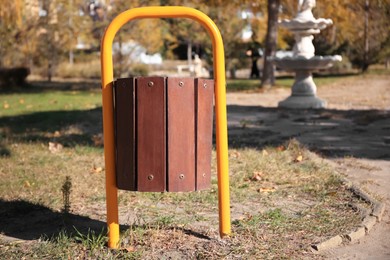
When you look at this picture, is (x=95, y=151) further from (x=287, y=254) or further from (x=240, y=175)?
(x=287, y=254)

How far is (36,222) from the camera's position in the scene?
4086mm

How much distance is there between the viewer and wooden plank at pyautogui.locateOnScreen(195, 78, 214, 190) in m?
3.31

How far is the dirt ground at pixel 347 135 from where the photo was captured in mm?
3674

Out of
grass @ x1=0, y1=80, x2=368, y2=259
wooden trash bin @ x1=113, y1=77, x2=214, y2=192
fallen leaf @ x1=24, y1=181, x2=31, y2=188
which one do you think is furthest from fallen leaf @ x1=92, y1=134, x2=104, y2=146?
wooden trash bin @ x1=113, y1=77, x2=214, y2=192

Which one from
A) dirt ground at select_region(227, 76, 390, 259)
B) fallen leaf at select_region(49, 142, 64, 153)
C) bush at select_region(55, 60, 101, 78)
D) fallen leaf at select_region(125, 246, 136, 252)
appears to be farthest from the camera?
bush at select_region(55, 60, 101, 78)

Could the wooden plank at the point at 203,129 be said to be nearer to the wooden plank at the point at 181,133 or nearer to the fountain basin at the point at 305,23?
the wooden plank at the point at 181,133

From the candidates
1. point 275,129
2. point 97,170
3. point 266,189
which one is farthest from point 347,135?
point 97,170

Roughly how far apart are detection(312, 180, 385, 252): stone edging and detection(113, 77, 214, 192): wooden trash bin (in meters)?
0.85

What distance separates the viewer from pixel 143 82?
3203 millimetres

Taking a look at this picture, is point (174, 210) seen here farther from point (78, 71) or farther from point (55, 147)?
point (78, 71)

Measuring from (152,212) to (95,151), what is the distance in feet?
9.37

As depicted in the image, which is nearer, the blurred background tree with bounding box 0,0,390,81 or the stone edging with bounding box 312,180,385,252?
the stone edging with bounding box 312,180,385,252

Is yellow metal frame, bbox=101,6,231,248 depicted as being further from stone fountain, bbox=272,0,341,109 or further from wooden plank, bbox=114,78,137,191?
stone fountain, bbox=272,0,341,109

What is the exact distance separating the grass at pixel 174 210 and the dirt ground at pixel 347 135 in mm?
245
